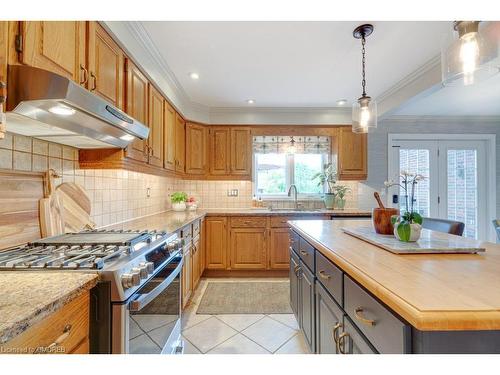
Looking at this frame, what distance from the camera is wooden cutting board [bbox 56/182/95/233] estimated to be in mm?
1585

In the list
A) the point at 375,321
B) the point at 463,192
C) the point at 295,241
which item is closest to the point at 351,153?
the point at 463,192

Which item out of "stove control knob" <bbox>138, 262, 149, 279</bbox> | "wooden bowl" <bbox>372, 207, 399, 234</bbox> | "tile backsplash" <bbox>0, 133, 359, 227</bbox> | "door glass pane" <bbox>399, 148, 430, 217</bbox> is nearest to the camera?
"stove control knob" <bbox>138, 262, 149, 279</bbox>

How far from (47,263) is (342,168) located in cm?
364

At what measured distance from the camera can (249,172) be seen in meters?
3.76

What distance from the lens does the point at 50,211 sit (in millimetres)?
1453

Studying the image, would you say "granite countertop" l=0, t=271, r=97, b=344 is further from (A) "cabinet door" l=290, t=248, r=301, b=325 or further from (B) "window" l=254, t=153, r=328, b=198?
(B) "window" l=254, t=153, r=328, b=198

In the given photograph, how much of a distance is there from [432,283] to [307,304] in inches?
39.3

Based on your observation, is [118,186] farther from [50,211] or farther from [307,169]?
[307,169]

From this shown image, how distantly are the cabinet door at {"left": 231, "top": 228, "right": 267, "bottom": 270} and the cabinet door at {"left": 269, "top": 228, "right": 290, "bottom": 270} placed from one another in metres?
0.10

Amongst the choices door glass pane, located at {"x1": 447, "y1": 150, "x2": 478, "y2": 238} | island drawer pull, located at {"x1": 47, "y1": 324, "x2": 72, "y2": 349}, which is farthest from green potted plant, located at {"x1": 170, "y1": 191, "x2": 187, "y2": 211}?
door glass pane, located at {"x1": 447, "y1": 150, "x2": 478, "y2": 238}

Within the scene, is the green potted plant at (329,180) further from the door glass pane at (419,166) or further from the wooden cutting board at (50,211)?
the wooden cutting board at (50,211)

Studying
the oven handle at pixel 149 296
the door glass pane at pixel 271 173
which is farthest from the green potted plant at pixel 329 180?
the oven handle at pixel 149 296
